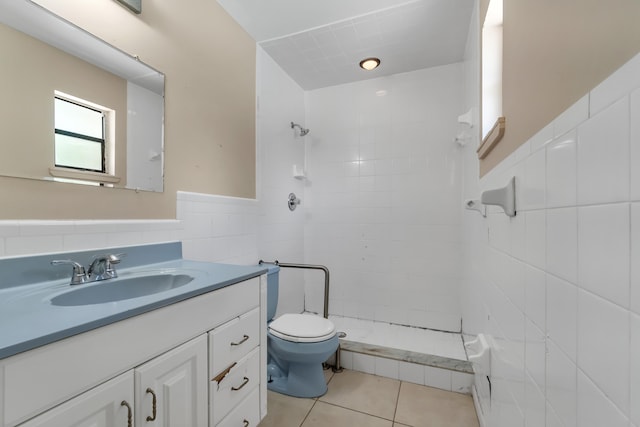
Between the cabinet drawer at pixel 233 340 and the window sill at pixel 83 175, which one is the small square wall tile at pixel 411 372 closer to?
the cabinet drawer at pixel 233 340

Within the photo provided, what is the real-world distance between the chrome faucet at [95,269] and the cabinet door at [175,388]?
1.44ft

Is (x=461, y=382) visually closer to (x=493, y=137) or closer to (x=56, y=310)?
(x=493, y=137)

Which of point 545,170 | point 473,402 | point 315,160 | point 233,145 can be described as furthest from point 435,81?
point 473,402

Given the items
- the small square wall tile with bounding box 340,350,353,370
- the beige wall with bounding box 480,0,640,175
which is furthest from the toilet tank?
the beige wall with bounding box 480,0,640,175

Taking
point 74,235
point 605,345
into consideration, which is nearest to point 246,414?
point 74,235

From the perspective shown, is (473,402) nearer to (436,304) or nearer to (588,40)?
(436,304)

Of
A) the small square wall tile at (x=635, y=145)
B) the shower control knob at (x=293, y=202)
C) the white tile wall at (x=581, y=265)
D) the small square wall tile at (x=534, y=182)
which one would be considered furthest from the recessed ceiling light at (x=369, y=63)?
the small square wall tile at (x=635, y=145)

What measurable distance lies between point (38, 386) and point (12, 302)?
35cm

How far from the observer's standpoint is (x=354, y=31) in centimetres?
190

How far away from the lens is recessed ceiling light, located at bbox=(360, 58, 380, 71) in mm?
2229

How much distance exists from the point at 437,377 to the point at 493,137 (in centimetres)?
147

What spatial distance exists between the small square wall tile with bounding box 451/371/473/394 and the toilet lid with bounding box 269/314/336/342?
2.63 ft

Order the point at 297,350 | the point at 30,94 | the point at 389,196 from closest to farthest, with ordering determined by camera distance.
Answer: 1. the point at 30,94
2. the point at 297,350
3. the point at 389,196

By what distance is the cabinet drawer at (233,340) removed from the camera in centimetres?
94
